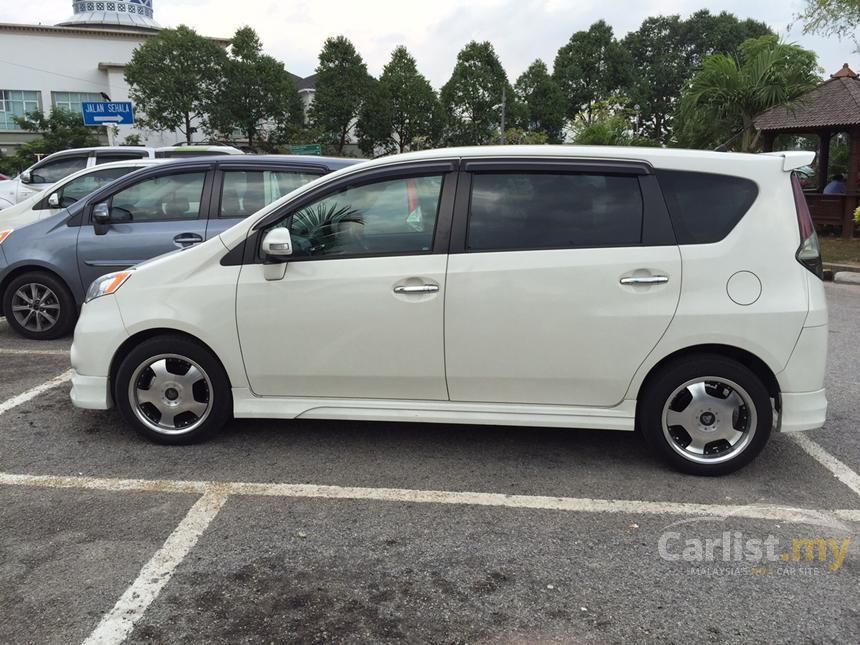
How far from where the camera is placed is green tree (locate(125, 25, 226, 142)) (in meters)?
39.4

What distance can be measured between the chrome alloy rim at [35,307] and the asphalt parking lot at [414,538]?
255 cm

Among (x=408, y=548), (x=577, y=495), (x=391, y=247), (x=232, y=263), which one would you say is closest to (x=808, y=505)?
(x=577, y=495)

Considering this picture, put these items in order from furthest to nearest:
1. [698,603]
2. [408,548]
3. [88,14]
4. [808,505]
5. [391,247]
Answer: [88,14], [391,247], [808,505], [408,548], [698,603]

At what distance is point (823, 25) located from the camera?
17641mm

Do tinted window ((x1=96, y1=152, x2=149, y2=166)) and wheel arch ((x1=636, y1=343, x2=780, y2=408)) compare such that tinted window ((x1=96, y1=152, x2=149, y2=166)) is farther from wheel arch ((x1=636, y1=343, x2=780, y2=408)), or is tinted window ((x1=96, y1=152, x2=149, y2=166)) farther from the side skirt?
wheel arch ((x1=636, y1=343, x2=780, y2=408))

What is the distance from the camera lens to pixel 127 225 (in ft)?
22.3

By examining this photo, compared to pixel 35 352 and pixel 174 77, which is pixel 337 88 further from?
pixel 35 352

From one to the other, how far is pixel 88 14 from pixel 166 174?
6475 centimetres

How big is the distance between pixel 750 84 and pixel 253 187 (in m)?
11.6

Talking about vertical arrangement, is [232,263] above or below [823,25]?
below

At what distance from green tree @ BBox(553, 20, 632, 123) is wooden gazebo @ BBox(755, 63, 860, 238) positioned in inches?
1359

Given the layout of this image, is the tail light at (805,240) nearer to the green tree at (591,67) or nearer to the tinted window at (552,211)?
the tinted window at (552,211)

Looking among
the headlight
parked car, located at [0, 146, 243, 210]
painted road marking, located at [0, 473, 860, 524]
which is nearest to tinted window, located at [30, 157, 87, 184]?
parked car, located at [0, 146, 243, 210]

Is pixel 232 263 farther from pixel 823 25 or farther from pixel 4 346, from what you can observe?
pixel 823 25
